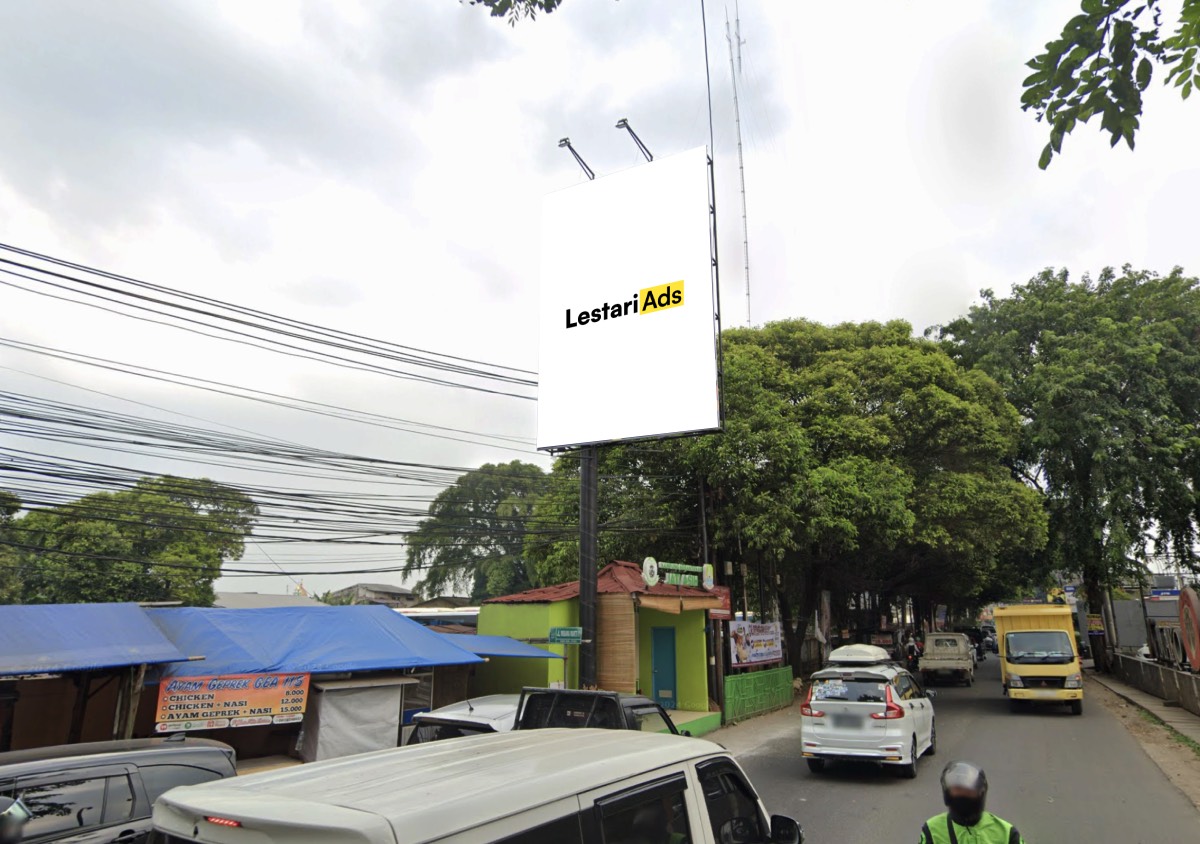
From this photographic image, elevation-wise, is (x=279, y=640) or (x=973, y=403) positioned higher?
(x=973, y=403)

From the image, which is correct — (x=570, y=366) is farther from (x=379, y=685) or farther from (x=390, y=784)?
(x=390, y=784)

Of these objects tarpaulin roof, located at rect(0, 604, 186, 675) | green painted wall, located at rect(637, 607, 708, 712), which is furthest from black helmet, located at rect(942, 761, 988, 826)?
green painted wall, located at rect(637, 607, 708, 712)

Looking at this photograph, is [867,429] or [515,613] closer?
[515,613]

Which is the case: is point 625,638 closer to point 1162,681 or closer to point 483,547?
point 1162,681

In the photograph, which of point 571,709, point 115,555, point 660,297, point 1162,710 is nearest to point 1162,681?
point 1162,710

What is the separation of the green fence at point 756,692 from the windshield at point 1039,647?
6.29 m

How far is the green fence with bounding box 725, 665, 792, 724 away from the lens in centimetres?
1878

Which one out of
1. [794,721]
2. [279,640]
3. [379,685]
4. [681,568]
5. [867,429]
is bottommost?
[794,721]

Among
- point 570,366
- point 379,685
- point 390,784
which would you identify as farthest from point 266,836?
point 570,366

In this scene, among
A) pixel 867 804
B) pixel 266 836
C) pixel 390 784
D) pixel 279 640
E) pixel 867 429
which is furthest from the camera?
pixel 867 429

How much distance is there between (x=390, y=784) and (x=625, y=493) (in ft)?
68.1

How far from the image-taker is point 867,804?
377 inches

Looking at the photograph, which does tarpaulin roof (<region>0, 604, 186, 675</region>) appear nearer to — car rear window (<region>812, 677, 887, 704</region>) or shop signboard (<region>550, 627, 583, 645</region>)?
shop signboard (<region>550, 627, 583, 645</region>)

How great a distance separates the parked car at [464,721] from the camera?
9.48 meters
